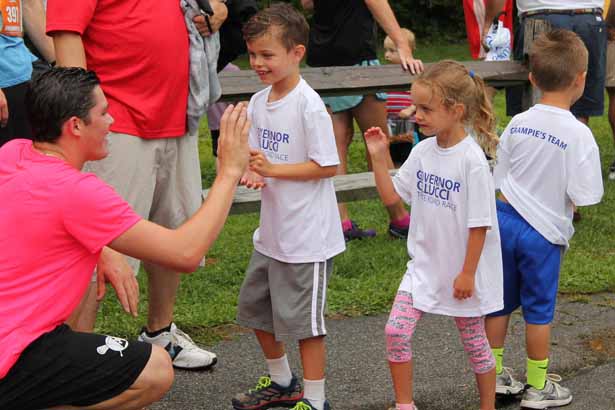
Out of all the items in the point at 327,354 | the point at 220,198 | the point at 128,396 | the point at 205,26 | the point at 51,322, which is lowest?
the point at 327,354

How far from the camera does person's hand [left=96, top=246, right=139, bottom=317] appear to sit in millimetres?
3613

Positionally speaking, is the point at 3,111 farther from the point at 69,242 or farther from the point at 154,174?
the point at 69,242

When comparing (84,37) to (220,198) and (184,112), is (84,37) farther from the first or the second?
(220,198)

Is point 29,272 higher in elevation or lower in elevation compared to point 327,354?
higher

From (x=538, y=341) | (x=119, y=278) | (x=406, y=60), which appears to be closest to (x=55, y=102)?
(x=119, y=278)

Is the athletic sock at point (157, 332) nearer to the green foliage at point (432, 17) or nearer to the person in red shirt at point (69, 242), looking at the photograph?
the person in red shirt at point (69, 242)

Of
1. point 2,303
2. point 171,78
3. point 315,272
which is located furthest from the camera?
point 171,78

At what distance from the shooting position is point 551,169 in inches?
167

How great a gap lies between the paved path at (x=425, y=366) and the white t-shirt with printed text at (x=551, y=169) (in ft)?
2.43

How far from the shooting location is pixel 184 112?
4.46 m

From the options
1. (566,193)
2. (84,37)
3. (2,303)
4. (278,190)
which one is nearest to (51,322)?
(2,303)

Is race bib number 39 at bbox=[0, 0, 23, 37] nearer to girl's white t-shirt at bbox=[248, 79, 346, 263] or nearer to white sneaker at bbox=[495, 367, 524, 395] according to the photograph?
girl's white t-shirt at bbox=[248, 79, 346, 263]

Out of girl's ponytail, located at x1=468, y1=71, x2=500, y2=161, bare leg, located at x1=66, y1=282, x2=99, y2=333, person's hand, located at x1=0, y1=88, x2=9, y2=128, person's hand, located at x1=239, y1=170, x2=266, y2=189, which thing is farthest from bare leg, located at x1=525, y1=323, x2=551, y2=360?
person's hand, located at x1=0, y1=88, x2=9, y2=128

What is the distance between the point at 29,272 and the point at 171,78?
4.66 feet
